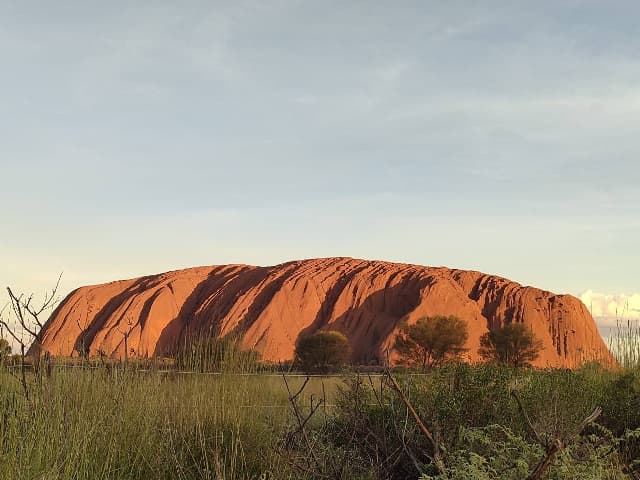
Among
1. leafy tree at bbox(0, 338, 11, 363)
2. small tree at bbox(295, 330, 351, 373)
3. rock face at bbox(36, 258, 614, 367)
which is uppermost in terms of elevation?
rock face at bbox(36, 258, 614, 367)

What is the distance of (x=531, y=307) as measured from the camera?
58.6 metres

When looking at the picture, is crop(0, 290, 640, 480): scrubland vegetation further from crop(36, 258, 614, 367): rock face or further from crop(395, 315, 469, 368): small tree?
crop(36, 258, 614, 367): rock face

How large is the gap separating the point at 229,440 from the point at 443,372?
3356 millimetres

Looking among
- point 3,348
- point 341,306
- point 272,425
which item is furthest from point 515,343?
point 3,348

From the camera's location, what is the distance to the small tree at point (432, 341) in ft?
127

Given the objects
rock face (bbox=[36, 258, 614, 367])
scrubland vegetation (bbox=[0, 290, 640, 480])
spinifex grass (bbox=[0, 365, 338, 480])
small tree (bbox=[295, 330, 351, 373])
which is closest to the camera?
scrubland vegetation (bbox=[0, 290, 640, 480])

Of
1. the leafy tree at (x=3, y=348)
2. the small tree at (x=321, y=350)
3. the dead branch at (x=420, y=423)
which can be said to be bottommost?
the small tree at (x=321, y=350)

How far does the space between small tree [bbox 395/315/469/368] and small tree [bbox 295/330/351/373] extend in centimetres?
356

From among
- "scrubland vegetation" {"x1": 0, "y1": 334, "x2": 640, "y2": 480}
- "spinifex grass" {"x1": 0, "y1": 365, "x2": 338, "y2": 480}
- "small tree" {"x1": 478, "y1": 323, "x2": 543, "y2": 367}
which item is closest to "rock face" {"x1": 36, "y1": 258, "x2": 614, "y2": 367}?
"small tree" {"x1": 478, "y1": 323, "x2": 543, "y2": 367}

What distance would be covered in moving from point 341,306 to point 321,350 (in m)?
21.8

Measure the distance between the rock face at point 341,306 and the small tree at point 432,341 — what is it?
1050 centimetres

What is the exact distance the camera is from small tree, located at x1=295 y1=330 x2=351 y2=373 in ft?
117

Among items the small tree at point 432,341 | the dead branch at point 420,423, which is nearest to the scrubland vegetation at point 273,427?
the dead branch at point 420,423

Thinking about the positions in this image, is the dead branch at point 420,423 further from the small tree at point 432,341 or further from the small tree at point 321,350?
the small tree at point 432,341
